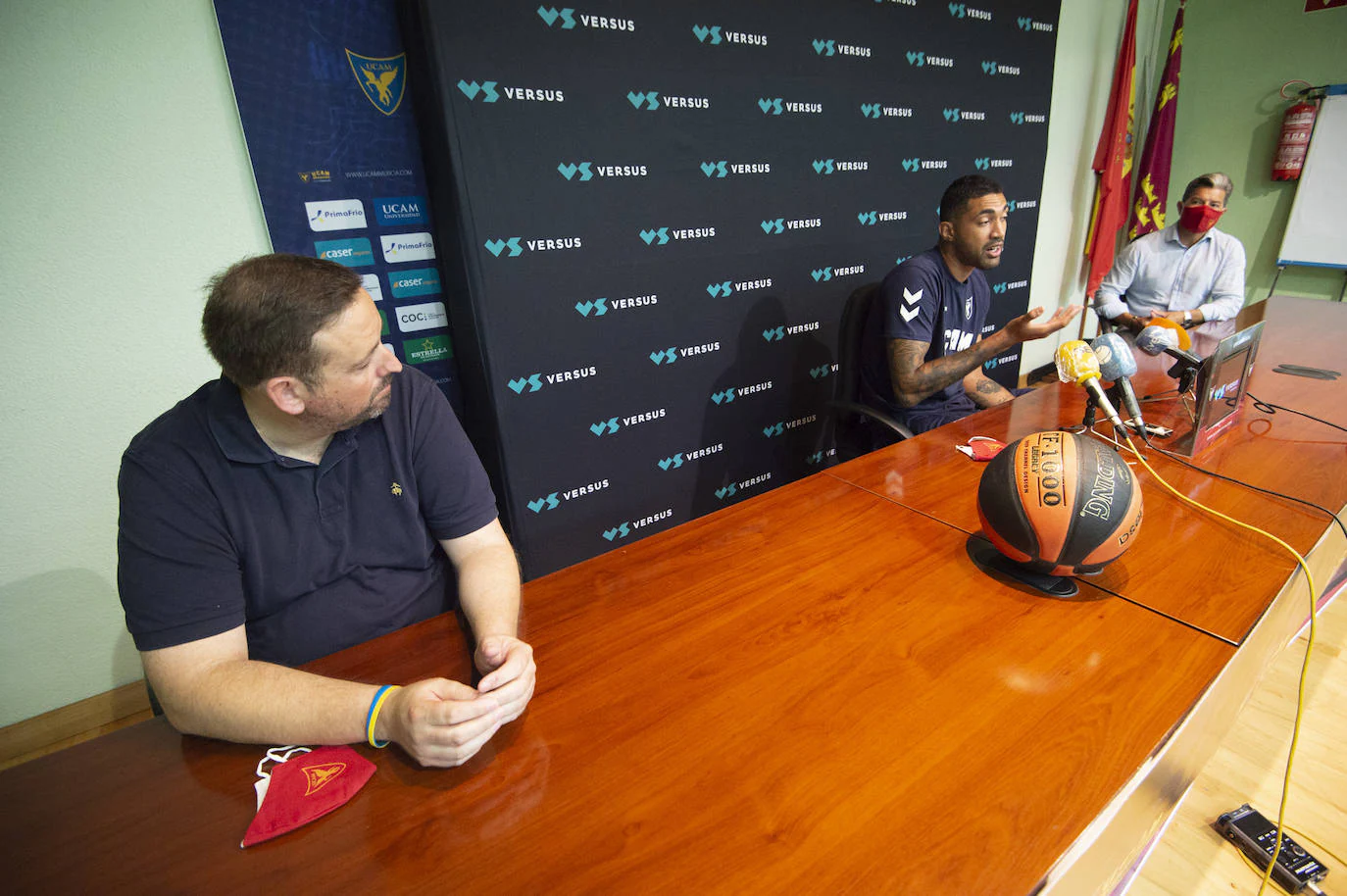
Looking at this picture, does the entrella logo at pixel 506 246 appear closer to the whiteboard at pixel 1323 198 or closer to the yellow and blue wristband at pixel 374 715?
the yellow and blue wristband at pixel 374 715

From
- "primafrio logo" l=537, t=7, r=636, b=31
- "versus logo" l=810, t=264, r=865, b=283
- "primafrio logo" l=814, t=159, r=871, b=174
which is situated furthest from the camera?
"versus logo" l=810, t=264, r=865, b=283

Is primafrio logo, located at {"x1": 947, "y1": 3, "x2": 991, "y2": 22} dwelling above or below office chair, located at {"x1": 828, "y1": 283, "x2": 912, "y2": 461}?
above

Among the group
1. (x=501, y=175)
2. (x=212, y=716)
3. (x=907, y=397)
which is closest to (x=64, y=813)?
(x=212, y=716)

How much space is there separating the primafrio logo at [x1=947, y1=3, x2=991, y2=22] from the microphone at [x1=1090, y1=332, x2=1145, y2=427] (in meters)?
2.40

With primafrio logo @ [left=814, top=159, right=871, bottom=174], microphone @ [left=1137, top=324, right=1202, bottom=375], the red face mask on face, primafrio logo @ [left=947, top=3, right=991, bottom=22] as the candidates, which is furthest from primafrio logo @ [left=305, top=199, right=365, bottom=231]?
the red face mask on face

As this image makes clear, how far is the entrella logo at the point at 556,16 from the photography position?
6.35ft

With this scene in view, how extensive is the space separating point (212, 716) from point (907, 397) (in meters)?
2.00

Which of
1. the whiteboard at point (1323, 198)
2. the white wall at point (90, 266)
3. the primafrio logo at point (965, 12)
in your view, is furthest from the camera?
the whiteboard at point (1323, 198)

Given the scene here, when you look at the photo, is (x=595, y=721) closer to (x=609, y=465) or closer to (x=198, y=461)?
(x=198, y=461)

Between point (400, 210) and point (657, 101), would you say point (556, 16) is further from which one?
point (400, 210)

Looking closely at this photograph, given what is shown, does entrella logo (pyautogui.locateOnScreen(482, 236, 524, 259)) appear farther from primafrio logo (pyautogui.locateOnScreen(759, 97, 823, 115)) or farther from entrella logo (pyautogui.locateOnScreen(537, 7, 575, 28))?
primafrio logo (pyautogui.locateOnScreen(759, 97, 823, 115))

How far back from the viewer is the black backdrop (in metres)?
1.97

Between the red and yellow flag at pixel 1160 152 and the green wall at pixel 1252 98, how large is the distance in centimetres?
14

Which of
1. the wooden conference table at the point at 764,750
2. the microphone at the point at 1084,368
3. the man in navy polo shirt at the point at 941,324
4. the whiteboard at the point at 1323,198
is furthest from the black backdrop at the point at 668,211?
the whiteboard at the point at 1323,198
